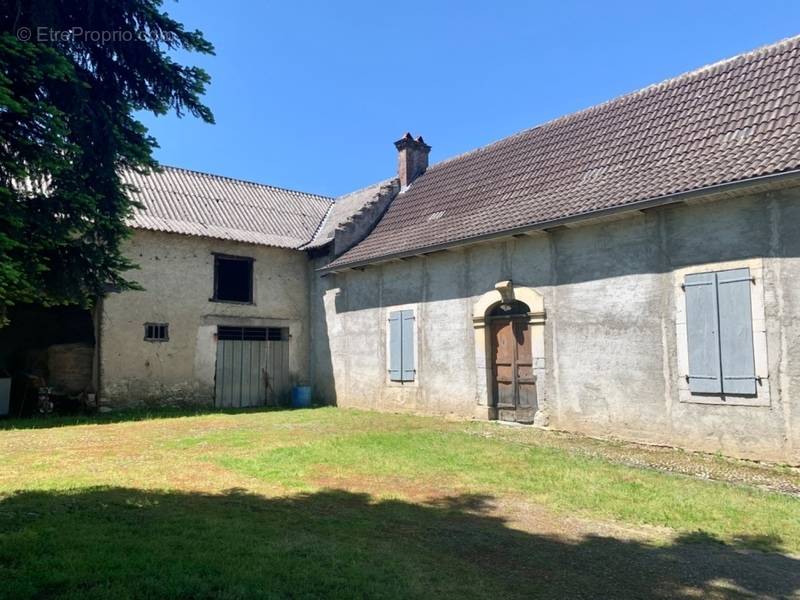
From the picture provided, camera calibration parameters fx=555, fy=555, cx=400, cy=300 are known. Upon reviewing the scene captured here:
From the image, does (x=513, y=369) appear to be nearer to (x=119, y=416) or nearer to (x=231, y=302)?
(x=231, y=302)

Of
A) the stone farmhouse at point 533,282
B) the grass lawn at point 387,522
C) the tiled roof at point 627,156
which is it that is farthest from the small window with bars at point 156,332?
the grass lawn at point 387,522

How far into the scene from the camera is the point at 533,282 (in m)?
10.1

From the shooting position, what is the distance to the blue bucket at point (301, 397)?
586 inches

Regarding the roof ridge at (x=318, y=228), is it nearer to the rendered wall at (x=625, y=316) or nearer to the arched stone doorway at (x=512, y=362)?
the rendered wall at (x=625, y=316)

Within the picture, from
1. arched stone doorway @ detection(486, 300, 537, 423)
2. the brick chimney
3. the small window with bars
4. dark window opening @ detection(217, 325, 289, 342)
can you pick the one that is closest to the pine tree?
arched stone doorway @ detection(486, 300, 537, 423)

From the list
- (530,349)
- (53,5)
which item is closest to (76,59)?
(53,5)

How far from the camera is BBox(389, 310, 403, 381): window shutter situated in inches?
494

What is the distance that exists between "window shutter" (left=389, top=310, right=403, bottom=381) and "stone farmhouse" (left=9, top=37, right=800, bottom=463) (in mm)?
76

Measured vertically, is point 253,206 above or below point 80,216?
above

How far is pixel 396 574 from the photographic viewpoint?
3.54 m

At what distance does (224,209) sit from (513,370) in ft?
32.4

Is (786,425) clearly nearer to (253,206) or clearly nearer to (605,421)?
(605,421)

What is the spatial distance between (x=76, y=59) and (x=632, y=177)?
26.2ft

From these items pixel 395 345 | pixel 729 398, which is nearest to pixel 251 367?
pixel 395 345
